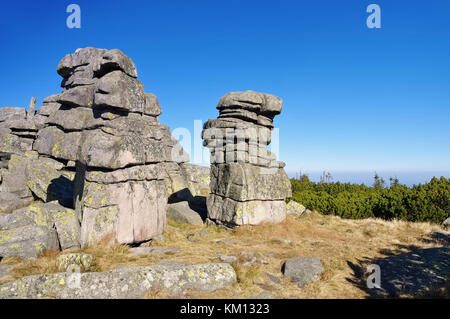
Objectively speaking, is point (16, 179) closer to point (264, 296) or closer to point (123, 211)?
point (123, 211)

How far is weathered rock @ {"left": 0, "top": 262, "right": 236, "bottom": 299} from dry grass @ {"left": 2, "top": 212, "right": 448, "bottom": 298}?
0.29 m

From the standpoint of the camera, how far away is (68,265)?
26.0 feet

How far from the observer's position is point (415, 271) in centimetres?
820

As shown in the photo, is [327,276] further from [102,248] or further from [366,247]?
[102,248]

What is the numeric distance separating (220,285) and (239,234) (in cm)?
703

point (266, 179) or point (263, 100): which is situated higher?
point (263, 100)

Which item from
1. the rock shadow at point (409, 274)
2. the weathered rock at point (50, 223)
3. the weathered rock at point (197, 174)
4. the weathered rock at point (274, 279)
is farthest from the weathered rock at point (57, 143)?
the rock shadow at point (409, 274)

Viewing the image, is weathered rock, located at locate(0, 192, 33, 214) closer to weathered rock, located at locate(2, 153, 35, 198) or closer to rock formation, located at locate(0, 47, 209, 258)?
rock formation, located at locate(0, 47, 209, 258)

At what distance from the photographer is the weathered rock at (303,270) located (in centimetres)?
845

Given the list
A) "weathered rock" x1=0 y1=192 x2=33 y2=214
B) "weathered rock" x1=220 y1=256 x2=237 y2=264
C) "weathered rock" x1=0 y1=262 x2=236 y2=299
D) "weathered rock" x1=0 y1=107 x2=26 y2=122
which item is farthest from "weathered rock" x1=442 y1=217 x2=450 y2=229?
"weathered rock" x1=0 y1=107 x2=26 y2=122

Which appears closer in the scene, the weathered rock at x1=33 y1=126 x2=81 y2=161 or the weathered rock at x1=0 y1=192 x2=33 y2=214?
the weathered rock at x1=0 y1=192 x2=33 y2=214

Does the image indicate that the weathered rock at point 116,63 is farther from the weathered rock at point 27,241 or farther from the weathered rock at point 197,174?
the weathered rock at point 197,174

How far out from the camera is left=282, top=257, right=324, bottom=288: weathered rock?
8.45m
